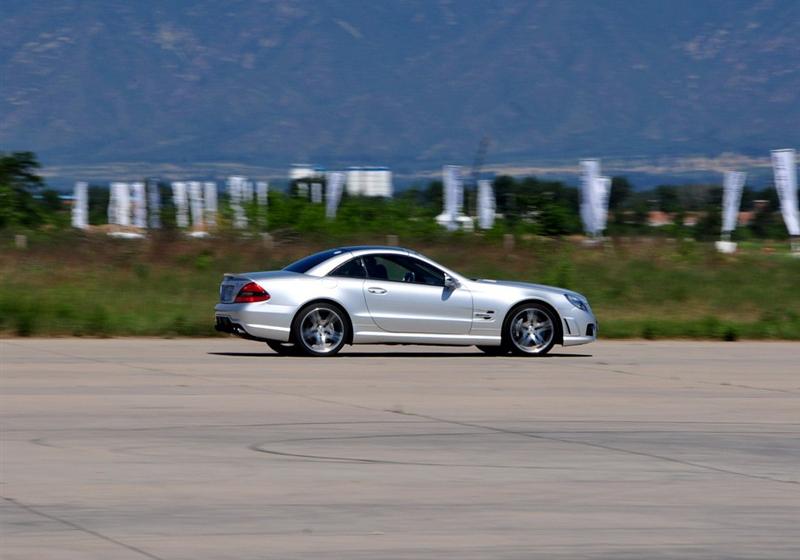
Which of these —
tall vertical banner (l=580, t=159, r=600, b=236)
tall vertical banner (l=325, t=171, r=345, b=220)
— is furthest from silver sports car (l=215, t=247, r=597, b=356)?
tall vertical banner (l=325, t=171, r=345, b=220)

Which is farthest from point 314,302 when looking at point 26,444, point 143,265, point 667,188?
point 667,188

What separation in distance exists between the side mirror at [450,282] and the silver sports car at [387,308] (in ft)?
0.04

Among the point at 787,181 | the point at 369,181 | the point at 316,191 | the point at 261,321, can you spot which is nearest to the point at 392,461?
the point at 261,321

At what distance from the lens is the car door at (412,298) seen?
674 inches

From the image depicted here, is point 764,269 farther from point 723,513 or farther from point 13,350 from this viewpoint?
point 723,513

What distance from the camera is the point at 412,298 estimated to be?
1723 cm

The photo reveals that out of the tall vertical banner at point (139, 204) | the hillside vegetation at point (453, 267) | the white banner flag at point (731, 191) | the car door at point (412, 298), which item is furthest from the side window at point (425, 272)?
the tall vertical banner at point (139, 204)

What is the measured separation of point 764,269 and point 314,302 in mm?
28381

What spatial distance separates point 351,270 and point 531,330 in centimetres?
241

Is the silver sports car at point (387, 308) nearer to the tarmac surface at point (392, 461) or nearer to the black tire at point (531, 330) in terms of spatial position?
the black tire at point (531, 330)

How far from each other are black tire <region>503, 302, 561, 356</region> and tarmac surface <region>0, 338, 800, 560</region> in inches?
55.1

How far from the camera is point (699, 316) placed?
2933 centimetres

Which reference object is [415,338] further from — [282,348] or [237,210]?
[237,210]

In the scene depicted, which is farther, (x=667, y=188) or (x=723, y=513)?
(x=667, y=188)
